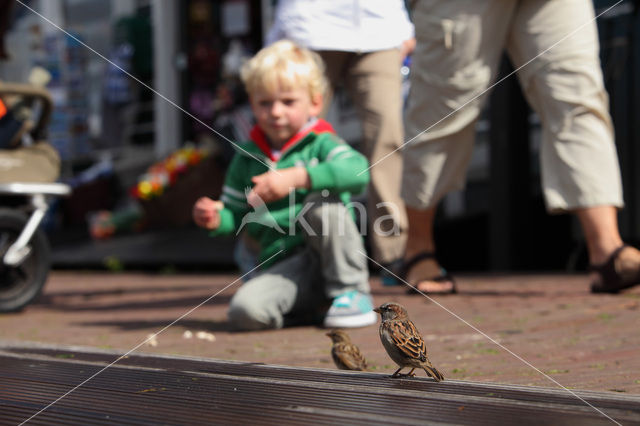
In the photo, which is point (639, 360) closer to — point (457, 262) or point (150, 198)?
point (457, 262)

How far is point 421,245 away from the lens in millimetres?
4195

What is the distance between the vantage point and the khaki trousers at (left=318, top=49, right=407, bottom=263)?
4484mm

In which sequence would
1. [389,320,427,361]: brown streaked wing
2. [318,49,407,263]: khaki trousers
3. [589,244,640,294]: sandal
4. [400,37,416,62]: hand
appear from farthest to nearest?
1. [400,37,416,62]: hand
2. [318,49,407,263]: khaki trousers
3. [589,244,640,294]: sandal
4. [389,320,427,361]: brown streaked wing

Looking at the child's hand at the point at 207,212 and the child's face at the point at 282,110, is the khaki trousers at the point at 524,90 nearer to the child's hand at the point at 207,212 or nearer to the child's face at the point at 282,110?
the child's face at the point at 282,110

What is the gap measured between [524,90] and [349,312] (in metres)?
1.34

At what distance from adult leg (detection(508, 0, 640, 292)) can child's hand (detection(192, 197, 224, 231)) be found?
137 centimetres

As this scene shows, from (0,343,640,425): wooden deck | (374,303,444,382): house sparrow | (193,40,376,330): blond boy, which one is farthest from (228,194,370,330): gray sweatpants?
(374,303,444,382): house sparrow

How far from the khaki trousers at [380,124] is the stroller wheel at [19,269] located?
1524 millimetres

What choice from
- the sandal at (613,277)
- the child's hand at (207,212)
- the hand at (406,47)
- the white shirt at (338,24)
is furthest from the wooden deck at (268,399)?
the hand at (406,47)

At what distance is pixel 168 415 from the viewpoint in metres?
1.70

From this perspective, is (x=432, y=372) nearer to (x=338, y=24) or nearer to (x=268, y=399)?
(x=268, y=399)

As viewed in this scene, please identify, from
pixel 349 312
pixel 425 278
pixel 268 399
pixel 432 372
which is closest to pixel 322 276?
pixel 349 312

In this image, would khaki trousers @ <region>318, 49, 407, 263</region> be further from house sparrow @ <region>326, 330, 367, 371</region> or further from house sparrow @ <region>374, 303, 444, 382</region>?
house sparrow @ <region>374, 303, 444, 382</region>

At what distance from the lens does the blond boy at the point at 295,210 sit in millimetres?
3299
